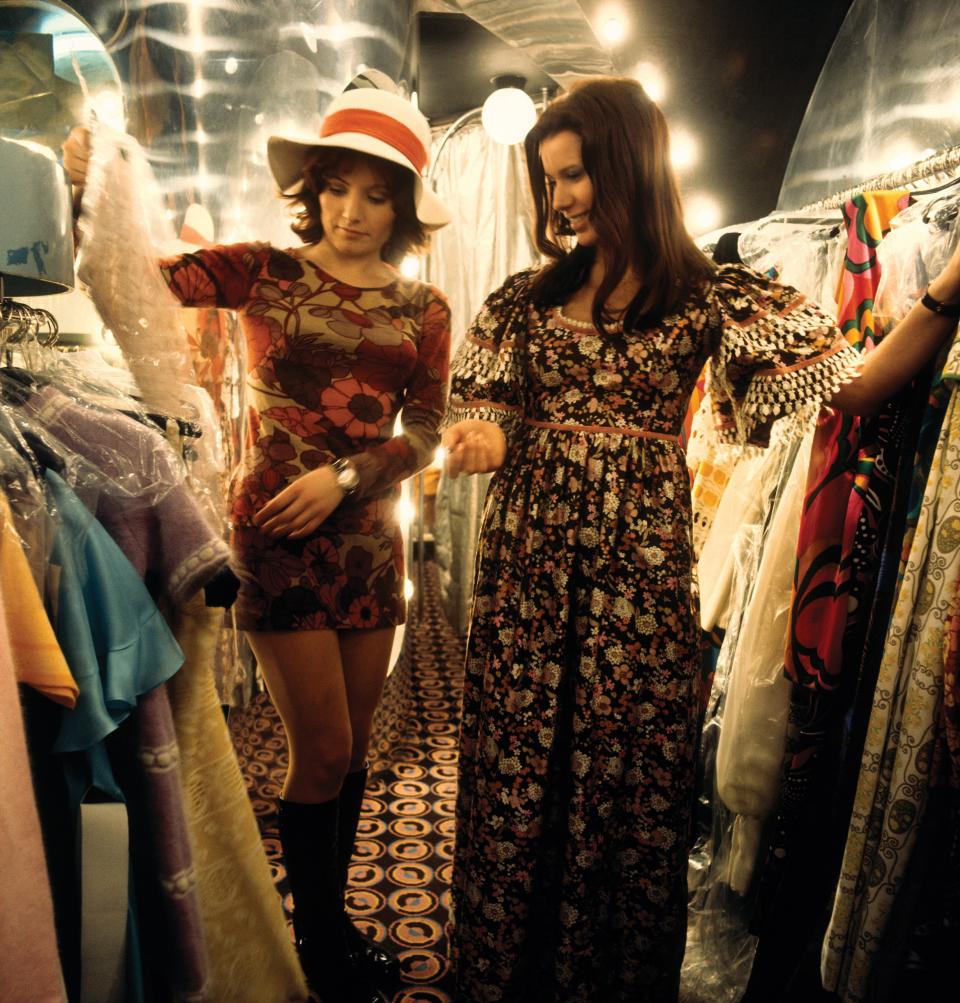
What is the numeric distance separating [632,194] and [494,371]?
1.12ft

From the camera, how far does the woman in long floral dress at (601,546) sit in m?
1.08

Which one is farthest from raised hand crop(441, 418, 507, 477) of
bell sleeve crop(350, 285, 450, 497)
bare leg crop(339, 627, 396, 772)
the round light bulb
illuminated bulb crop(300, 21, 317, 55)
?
the round light bulb

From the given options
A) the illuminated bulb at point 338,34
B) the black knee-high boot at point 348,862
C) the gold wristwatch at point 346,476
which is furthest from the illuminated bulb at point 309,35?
the black knee-high boot at point 348,862

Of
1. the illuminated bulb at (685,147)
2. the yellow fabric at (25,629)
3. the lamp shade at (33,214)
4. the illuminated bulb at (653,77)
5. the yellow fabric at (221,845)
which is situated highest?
the illuminated bulb at (653,77)

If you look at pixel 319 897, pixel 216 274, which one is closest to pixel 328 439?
pixel 216 274

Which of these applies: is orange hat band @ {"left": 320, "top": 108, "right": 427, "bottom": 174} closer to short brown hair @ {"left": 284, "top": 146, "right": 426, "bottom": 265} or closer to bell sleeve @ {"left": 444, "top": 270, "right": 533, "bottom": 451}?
short brown hair @ {"left": 284, "top": 146, "right": 426, "bottom": 265}

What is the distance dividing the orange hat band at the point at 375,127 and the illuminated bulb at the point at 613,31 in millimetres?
1843

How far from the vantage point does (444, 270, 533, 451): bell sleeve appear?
3.79ft

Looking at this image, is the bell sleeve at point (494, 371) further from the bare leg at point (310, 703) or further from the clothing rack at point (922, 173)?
the clothing rack at point (922, 173)

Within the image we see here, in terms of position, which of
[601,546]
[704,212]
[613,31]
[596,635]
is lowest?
[596,635]

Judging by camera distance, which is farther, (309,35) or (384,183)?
(309,35)

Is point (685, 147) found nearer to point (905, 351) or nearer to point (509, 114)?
point (509, 114)

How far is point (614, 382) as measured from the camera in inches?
43.0

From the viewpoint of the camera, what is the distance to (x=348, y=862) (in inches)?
55.0
